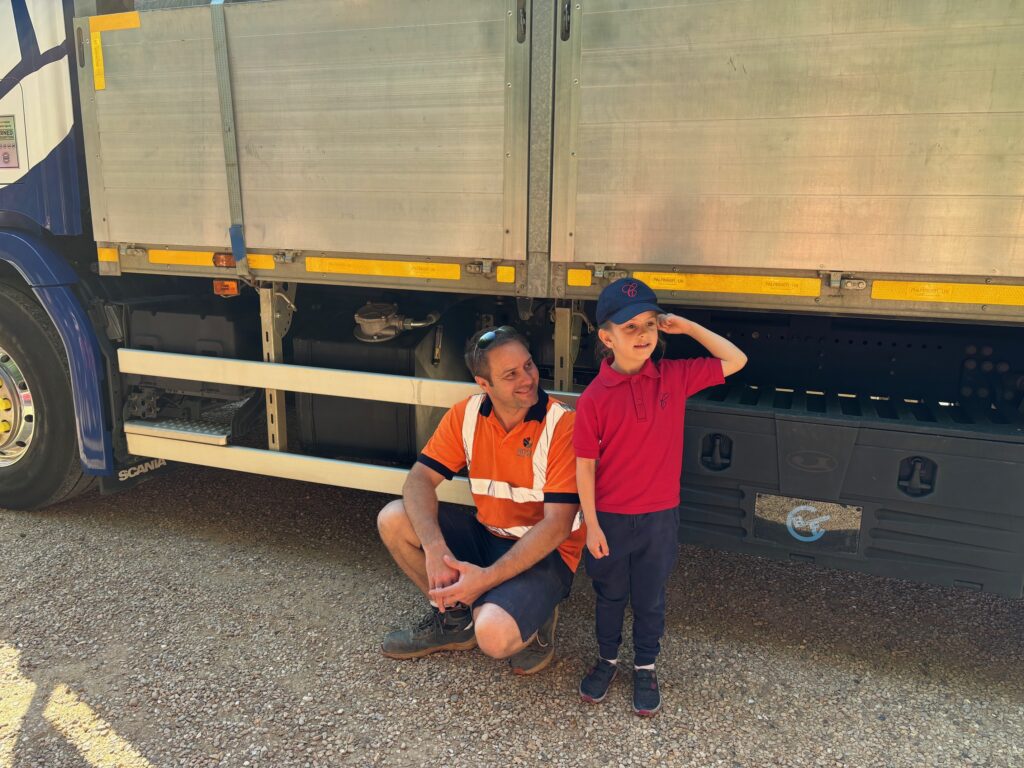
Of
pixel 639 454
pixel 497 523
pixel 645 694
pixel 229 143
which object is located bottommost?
pixel 645 694

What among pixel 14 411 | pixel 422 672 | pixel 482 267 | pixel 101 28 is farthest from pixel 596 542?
pixel 14 411

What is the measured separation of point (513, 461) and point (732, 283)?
96 cm

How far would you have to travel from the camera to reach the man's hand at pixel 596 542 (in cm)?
242

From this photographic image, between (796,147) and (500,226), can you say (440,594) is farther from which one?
(796,147)

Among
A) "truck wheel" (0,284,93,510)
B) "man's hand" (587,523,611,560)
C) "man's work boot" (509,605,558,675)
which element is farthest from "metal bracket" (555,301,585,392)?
"truck wheel" (0,284,93,510)

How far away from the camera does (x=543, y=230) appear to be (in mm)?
2725

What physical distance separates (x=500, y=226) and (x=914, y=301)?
4.53ft

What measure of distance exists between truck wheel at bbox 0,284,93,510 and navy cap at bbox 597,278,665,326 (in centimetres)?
288

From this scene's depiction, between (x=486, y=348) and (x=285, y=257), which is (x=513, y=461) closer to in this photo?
(x=486, y=348)

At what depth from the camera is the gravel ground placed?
236 centimetres

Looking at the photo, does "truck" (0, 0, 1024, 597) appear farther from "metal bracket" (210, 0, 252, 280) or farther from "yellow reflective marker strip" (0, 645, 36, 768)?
"yellow reflective marker strip" (0, 645, 36, 768)

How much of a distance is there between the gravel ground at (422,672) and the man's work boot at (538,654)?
0.14 ft

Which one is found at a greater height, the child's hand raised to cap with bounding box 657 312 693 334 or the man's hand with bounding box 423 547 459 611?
the child's hand raised to cap with bounding box 657 312 693 334

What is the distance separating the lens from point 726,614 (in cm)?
312
